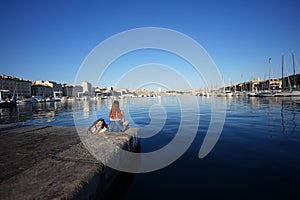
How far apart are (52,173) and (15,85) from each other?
15742 cm

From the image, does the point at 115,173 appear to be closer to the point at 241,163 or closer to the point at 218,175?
the point at 218,175

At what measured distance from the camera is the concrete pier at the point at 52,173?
2678mm

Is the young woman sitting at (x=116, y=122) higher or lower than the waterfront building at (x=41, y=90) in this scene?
lower

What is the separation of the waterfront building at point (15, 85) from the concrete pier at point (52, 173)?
13350 cm

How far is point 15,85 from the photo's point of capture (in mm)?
125875

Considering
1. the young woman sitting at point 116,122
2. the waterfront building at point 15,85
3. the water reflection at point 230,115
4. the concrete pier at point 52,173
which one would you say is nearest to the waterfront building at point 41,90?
the waterfront building at point 15,85

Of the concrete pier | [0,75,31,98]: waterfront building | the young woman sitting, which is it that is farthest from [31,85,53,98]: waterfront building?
the concrete pier

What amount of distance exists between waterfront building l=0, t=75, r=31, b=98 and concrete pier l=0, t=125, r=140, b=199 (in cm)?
13350

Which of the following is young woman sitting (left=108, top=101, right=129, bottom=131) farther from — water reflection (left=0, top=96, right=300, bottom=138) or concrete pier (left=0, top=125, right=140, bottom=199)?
water reflection (left=0, top=96, right=300, bottom=138)

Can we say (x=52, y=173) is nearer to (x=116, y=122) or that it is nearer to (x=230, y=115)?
(x=116, y=122)

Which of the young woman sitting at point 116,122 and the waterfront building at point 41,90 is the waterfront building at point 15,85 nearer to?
the waterfront building at point 41,90

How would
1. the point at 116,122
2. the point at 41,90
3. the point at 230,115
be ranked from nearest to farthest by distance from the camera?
the point at 116,122
the point at 230,115
the point at 41,90

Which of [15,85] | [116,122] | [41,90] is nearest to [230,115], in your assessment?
[116,122]

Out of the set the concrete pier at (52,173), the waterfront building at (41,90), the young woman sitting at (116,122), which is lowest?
the concrete pier at (52,173)
